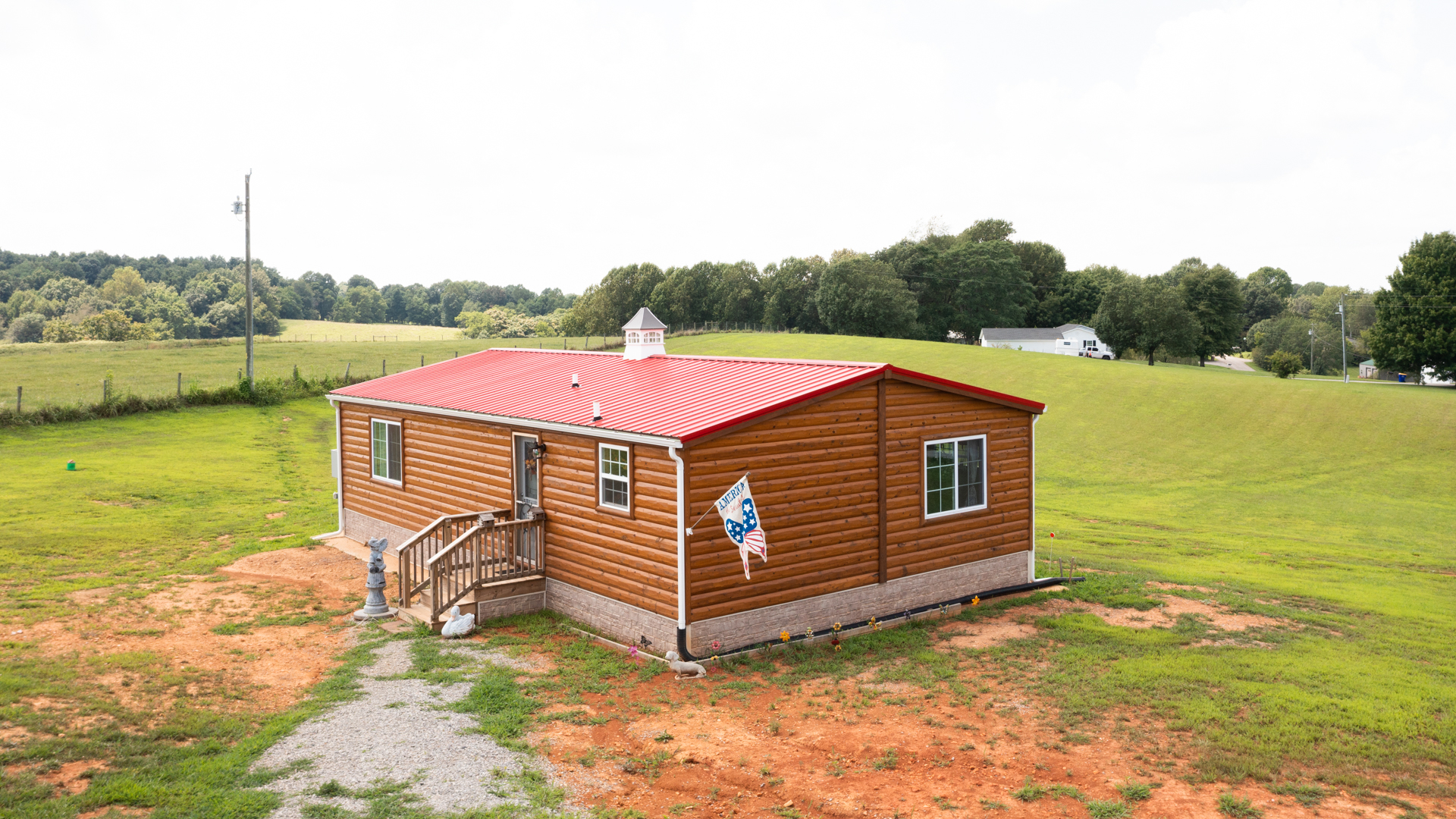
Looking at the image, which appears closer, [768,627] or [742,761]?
[742,761]

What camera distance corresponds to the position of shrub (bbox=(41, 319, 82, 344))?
68.2 metres

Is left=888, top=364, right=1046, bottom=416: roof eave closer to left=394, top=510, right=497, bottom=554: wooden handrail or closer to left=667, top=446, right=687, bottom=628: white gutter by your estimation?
left=667, top=446, right=687, bottom=628: white gutter

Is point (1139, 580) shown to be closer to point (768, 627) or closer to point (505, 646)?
point (768, 627)

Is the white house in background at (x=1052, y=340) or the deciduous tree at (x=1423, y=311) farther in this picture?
the white house in background at (x=1052, y=340)

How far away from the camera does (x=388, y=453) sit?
1734cm

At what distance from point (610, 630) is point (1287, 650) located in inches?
336

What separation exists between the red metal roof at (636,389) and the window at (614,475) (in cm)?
38

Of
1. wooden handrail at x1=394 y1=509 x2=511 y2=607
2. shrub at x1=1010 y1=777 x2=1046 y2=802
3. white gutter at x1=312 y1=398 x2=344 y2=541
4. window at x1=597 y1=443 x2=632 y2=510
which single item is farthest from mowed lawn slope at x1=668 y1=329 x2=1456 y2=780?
white gutter at x1=312 y1=398 x2=344 y2=541

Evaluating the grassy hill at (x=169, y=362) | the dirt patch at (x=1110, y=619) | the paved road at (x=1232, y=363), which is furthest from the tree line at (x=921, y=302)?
the dirt patch at (x=1110, y=619)

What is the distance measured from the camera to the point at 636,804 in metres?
7.17

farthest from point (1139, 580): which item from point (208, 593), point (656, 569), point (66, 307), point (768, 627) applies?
point (66, 307)

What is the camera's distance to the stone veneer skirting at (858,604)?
11.1 metres

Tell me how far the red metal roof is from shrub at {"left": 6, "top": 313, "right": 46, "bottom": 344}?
70.8 m

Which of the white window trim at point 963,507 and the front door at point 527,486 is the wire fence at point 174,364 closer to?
the front door at point 527,486
